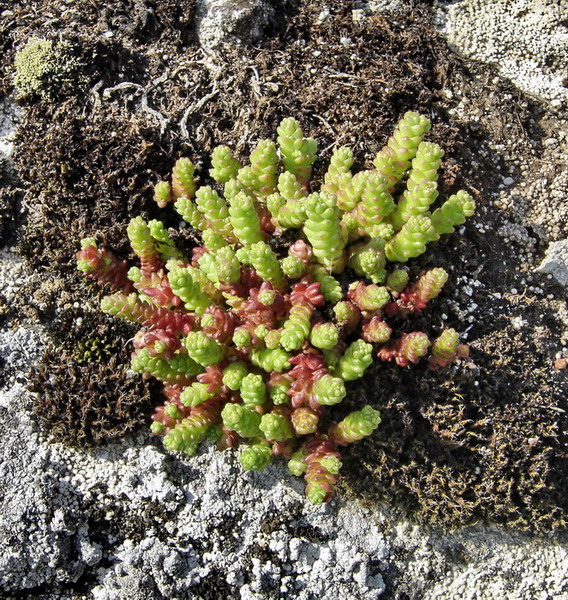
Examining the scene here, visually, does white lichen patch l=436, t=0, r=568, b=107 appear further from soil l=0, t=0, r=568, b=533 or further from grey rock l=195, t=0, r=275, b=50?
grey rock l=195, t=0, r=275, b=50

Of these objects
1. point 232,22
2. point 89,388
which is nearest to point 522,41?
point 232,22

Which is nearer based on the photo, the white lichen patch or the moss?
the moss

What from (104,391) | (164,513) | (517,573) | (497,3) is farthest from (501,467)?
(497,3)

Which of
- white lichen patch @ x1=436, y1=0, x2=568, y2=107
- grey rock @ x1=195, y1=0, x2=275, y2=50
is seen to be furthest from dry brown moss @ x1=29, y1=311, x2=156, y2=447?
white lichen patch @ x1=436, y1=0, x2=568, y2=107

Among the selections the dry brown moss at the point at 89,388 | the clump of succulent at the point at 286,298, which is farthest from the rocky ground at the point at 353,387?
the clump of succulent at the point at 286,298

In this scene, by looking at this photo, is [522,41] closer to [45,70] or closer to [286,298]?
[286,298]

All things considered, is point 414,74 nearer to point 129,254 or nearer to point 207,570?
point 129,254
